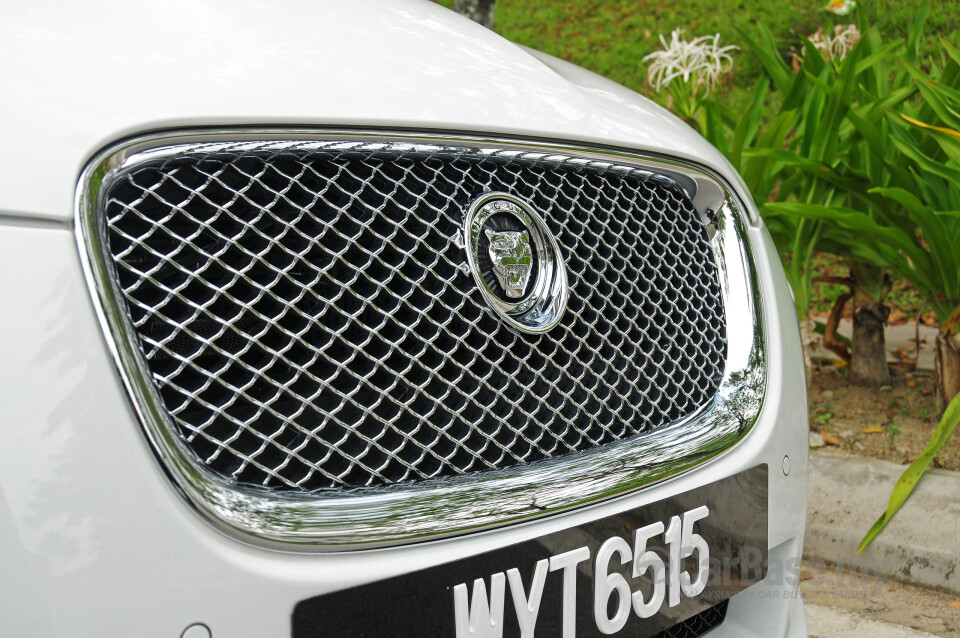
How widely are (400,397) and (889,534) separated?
6.00ft

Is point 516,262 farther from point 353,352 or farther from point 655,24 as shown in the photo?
point 655,24

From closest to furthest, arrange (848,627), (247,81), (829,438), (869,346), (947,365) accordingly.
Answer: (247,81) < (848,627) < (947,365) < (829,438) < (869,346)

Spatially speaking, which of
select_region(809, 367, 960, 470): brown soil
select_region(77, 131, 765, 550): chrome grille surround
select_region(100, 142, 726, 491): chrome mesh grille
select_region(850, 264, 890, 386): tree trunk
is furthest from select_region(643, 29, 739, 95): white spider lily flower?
select_region(100, 142, 726, 491): chrome mesh grille

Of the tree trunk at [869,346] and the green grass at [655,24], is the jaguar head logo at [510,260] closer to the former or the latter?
the tree trunk at [869,346]

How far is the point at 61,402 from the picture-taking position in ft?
2.60

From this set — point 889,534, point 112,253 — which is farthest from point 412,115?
point 889,534

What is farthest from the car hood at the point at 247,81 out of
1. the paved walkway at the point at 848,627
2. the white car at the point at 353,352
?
the paved walkway at the point at 848,627

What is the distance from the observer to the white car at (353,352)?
81cm

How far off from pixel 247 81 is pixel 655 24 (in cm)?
711

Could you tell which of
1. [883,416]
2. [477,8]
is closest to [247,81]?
[883,416]

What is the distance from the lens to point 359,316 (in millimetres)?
1051

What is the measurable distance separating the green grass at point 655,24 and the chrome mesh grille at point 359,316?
3905 mm

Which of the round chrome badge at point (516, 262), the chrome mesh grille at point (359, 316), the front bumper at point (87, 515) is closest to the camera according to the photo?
the front bumper at point (87, 515)

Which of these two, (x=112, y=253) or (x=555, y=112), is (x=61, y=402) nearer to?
(x=112, y=253)
